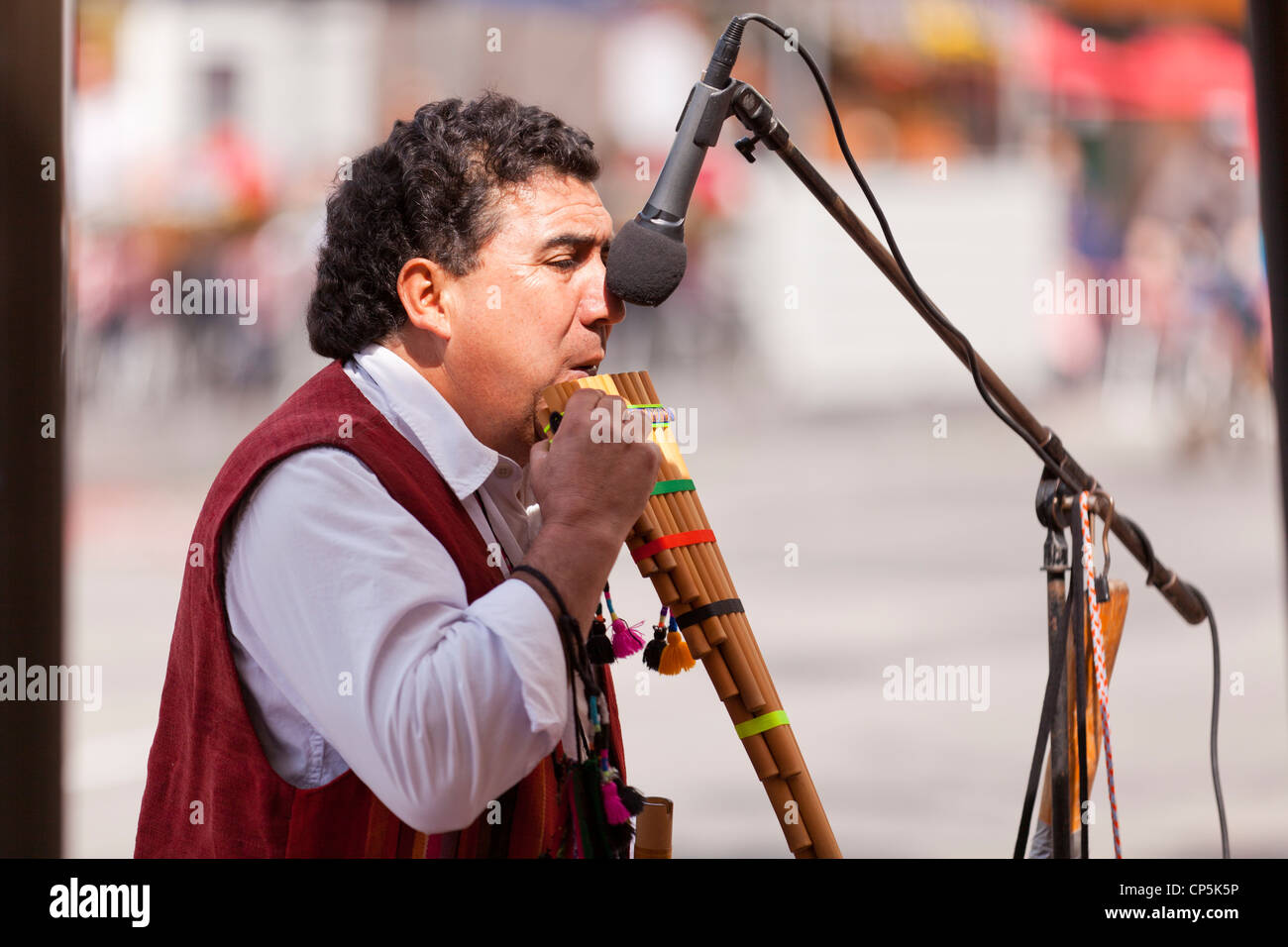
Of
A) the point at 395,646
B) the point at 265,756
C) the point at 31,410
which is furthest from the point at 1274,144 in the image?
the point at 31,410

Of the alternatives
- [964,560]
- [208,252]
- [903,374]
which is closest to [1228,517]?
[964,560]

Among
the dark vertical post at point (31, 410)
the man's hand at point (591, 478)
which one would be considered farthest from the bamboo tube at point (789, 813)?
the dark vertical post at point (31, 410)

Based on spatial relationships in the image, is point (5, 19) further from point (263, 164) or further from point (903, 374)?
→ point (263, 164)

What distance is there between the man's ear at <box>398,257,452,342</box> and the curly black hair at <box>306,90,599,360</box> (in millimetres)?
18

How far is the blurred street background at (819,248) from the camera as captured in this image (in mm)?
10000

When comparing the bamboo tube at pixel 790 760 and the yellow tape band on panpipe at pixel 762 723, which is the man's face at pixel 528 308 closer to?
the bamboo tube at pixel 790 760

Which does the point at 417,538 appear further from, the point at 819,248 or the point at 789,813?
the point at 819,248

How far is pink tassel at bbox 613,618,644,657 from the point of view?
1.73 metres

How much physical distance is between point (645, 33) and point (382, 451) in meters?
14.0

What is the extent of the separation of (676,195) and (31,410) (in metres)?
0.92

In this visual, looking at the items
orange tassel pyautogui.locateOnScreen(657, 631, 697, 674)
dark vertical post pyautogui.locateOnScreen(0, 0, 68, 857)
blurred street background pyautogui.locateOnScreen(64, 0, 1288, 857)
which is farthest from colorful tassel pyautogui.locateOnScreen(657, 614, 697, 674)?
blurred street background pyautogui.locateOnScreen(64, 0, 1288, 857)

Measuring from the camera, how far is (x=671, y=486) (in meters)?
1.68

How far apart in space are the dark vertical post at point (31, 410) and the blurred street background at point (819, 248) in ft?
20.0

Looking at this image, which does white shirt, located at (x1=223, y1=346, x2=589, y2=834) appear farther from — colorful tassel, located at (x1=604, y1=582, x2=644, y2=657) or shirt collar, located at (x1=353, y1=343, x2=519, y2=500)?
colorful tassel, located at (x1=604, y1=582, x2=644, y2=657)
